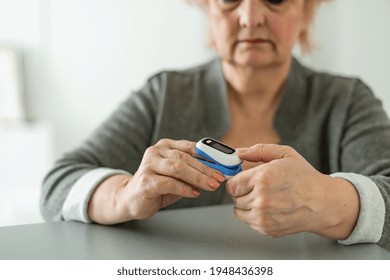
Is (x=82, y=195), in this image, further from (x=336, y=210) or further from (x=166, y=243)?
(x=336, y=210)

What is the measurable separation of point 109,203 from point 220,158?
18cm

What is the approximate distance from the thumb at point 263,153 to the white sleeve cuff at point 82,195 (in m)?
0.22

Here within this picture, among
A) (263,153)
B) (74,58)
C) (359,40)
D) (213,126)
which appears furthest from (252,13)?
(74,58)

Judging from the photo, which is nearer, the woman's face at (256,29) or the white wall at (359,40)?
the woman's face at (256,29)

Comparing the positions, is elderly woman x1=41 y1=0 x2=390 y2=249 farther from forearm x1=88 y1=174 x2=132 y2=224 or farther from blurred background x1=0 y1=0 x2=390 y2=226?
blurred background x1=0 y1=0 x2=390 y2=226

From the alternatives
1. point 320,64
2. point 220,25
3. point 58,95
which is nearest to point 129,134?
point 220,25

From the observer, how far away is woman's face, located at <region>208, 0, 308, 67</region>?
2.58 feet

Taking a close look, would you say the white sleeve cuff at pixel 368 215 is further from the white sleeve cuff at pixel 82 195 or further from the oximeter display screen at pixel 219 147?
the white sleeve cuff at pixel 82 195

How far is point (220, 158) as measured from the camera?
0.54 metres

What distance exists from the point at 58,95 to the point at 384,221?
6.39ft

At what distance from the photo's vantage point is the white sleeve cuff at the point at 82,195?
661mm

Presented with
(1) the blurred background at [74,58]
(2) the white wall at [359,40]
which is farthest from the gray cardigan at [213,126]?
(1) the blurred background at [74,58]
